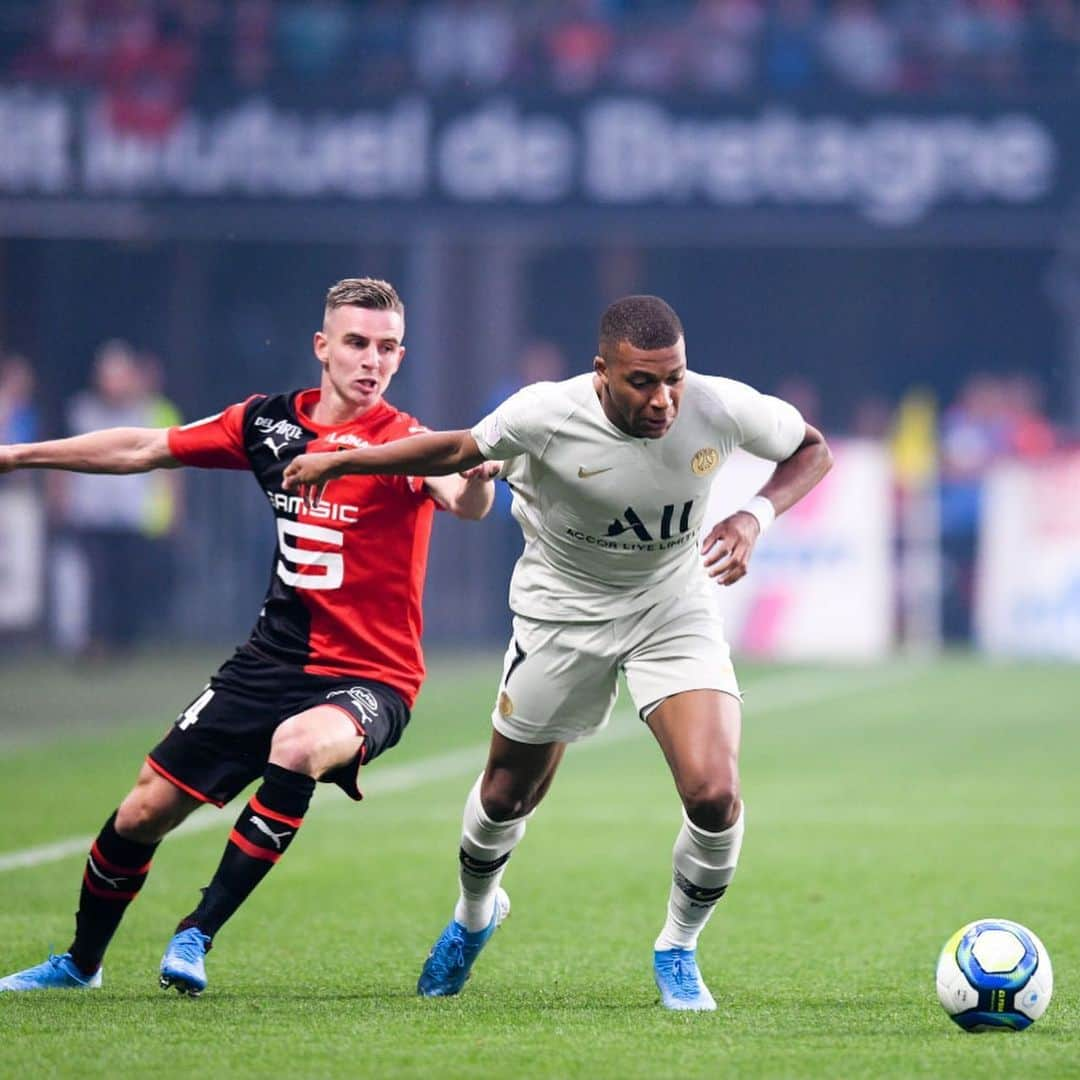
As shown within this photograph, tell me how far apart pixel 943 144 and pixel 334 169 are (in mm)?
5197

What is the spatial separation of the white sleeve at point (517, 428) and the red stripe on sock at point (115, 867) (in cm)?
153

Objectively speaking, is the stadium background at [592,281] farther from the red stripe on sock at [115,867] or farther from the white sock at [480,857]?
the red stripe on sock at [115,867]

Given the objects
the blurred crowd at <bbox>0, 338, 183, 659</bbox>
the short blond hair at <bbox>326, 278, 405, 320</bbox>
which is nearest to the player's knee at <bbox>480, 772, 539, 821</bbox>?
the short blond hair at <bbox>326, 278, 405, 320</bbox>

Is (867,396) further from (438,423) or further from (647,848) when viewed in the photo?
(647,848)

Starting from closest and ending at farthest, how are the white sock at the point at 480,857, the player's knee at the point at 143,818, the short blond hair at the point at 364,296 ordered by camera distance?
the player's knee at the point at 143,818 < the white sock at the point at 480,857 < the short blond hair at the point at 364,296

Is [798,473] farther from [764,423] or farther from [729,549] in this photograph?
[729,549]

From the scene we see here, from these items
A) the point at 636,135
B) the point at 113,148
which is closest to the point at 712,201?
the point at 636,135

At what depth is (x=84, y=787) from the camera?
11.2 meters

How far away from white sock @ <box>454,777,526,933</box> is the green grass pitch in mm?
217

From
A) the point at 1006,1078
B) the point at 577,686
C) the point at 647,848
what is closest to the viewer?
the point at 1006,1078

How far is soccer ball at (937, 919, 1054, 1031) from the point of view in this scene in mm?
5574

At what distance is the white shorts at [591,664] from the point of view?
6.16 m

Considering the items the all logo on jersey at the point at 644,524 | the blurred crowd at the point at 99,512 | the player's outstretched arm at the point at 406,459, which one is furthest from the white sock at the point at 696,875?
the blurred crowd at the point at 99,512

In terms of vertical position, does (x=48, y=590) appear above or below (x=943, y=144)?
below
